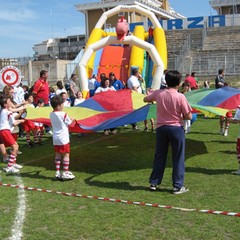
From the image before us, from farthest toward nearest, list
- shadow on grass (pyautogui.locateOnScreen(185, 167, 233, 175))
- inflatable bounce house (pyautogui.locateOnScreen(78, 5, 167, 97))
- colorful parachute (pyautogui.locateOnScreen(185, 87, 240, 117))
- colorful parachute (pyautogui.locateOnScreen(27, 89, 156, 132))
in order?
1. inflatable bounce house (pyautogui.locateOnScreen(78, 5, 167, 97))
2. colorful parachute (pyautogui.locateOnScreen(185, 87, 240, 117))
3. colorful parachute (pyautogui.locateOnScreen(27, 89, 156, 132))
4. shadow on grass (pyautogui.locateOnScreen(185, 167, 233, 175))

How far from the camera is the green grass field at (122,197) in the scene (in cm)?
423

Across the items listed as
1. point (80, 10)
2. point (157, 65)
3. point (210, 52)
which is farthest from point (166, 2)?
point (157, 65)

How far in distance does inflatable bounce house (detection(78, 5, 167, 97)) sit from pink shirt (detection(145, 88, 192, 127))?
694cm

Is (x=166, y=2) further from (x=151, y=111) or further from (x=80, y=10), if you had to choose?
(x=151, y=111)

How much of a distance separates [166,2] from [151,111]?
60109 mm

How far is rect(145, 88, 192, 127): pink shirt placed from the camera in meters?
5.43

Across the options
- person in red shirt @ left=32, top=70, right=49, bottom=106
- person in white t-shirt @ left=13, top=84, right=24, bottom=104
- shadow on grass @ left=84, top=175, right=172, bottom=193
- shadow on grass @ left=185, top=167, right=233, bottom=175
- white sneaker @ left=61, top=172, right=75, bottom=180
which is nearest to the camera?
shadow on grass @ left=84, top=175, right=172, bottom=193

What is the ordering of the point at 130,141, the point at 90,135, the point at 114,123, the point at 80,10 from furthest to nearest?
1. the point at 80,10
2. the point at 90,135
3. the point at 130,141
4. the point at 114,123

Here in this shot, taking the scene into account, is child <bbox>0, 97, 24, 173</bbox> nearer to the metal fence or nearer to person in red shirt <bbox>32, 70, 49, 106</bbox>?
person in red shirt <bbox>32, 70, 49, 106</bbox>

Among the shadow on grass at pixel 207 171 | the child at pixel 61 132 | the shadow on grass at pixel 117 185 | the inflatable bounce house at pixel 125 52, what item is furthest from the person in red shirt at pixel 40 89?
the shadow on grass at pixel 207 171

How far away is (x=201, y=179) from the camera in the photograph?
20.4 feet

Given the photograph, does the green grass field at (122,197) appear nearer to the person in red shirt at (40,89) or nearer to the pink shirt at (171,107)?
the pink shirt at (171,107)

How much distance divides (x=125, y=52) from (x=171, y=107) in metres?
13.7

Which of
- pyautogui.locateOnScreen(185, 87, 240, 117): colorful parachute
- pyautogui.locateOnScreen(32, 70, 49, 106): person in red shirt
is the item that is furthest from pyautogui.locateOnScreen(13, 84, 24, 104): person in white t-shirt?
pyautogui.locateOnScreen(185, 87, 240, 117): colorful parachute
